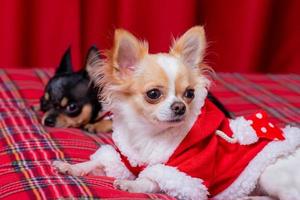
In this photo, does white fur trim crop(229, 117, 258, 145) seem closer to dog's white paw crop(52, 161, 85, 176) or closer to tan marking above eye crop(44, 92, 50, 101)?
dog's white paw crop(52, 161, 85, 176)

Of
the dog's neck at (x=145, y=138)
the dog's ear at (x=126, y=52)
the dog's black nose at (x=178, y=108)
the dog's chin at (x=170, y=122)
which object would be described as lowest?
the dog's neck at (x=145, y=138)

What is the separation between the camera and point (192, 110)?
1410mm

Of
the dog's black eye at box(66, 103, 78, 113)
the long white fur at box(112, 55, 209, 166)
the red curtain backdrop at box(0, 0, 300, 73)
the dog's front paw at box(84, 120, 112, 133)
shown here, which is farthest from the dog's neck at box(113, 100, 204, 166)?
the red curtain backdrop at box(0, 0, 300, 73)

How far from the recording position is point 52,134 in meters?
1.85

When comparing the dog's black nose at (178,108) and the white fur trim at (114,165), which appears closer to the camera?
the dog's black nose at (178,108)

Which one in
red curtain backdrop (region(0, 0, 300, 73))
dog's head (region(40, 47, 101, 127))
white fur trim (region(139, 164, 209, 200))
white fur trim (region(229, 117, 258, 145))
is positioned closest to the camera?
white fur trim (region(139, 164, 209, 200))

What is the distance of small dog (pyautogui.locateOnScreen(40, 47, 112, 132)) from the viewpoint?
207 cm

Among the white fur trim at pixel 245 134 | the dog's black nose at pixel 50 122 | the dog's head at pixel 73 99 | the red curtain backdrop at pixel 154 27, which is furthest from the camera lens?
the red curtain backdrop at pixel 154 27

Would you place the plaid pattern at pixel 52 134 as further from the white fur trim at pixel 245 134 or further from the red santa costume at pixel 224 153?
the white fur trim at pixel 245 134

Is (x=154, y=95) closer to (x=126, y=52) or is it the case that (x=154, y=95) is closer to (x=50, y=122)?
(x=126, y=52)

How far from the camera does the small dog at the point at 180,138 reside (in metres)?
1.34

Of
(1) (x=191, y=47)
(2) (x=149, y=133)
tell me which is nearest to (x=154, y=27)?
(1) (x=191, y=47)

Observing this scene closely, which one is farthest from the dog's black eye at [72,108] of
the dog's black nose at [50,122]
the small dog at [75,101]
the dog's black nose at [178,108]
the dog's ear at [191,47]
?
the dog's black nose at [178,108]

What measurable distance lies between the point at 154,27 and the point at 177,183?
1868mm
